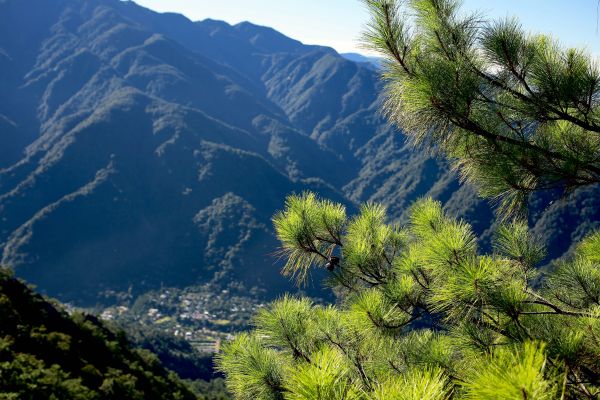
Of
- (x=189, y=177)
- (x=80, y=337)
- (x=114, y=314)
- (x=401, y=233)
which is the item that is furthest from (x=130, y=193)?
(x=401, y=233)

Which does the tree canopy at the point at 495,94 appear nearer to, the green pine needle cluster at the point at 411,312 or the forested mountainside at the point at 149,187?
the green pine needle cluster at the point at 411,312

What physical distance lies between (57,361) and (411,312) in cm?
1713

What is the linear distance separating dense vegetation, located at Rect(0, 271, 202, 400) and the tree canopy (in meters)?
10.9

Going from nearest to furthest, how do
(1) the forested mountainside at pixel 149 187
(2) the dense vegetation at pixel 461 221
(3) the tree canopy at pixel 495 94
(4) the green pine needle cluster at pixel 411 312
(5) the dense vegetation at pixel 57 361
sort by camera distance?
(4) the green pine needle cluster at pixel 411 312
(2) the dense vegetation at pixel 461 221
(3) the tree canopy at pixel 495 94
(5) the dense vegetation at pixel 57 361
(1) the forested mountainside at pixel 149 187

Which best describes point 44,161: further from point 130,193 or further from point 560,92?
point 560,92

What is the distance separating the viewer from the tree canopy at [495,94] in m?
2.46

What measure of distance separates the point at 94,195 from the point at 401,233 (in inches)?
5403

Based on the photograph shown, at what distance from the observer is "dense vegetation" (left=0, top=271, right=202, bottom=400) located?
11.3 metres

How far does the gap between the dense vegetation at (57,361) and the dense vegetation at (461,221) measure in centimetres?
967

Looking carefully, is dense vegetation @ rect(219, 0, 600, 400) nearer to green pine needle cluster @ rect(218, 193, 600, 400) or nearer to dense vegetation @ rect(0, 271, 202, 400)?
green pine needle cluster @ rect(218, 193, 600, 400)

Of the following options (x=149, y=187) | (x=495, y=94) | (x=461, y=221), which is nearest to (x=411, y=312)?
(x=461, y=221)

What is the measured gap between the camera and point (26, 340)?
15.4 m

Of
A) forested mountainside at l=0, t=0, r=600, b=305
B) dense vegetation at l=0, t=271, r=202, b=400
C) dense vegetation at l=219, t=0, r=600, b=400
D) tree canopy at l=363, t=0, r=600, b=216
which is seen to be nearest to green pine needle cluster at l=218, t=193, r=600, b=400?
dense vegetation at l=219, t=0, r=600, b=400

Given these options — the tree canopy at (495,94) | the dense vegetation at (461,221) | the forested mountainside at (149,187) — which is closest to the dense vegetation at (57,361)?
the dense vegetation at (461,221)
